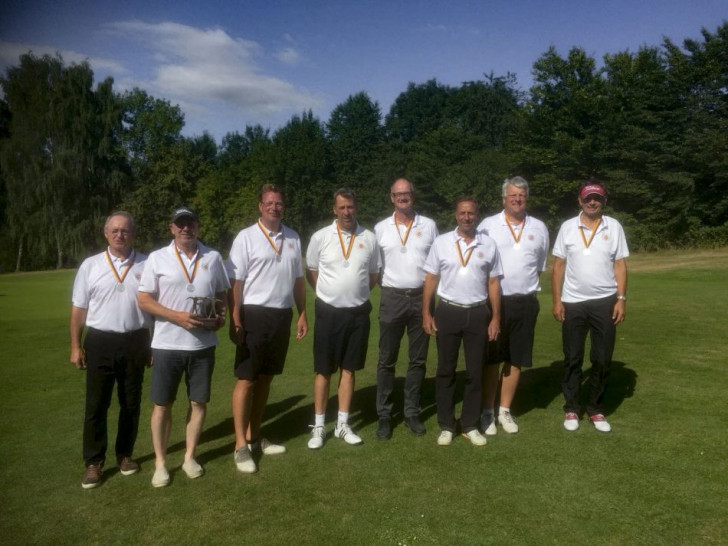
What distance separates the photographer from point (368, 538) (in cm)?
341

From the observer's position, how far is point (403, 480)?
4199 mm

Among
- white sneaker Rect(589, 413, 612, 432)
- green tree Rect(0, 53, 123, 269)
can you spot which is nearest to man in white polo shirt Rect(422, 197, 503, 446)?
white sneaker Rect(589, 413, 612, 432)

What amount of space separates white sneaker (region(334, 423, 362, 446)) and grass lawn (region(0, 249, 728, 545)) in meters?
0.08

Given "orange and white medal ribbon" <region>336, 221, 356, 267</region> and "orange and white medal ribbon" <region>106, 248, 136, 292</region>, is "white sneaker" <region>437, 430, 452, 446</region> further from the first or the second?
"orange and white medal ribbon" <region>106, 248, 136, 292</region>

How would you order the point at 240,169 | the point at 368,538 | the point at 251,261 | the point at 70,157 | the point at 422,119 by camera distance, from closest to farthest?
the point at 368,538
the point at 251,261
the point at 70,157
the point at 240,169
the point at 422,119

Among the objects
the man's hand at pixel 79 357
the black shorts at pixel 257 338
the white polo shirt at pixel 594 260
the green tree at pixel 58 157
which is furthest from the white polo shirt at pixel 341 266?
the green tree at pixel 58 157

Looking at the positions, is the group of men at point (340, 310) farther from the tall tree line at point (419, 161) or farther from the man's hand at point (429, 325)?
the tall tree line at point (419, 161)

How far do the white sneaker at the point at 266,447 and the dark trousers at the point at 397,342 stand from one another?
3.18 ft

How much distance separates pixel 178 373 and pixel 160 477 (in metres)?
0.77

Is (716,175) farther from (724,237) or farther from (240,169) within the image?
(240,169)

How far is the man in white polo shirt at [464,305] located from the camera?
486cm

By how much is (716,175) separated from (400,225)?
1195 inches

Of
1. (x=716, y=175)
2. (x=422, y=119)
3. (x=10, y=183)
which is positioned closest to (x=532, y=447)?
(x=716, y=175)

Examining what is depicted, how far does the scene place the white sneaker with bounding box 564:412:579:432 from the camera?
5.15m
